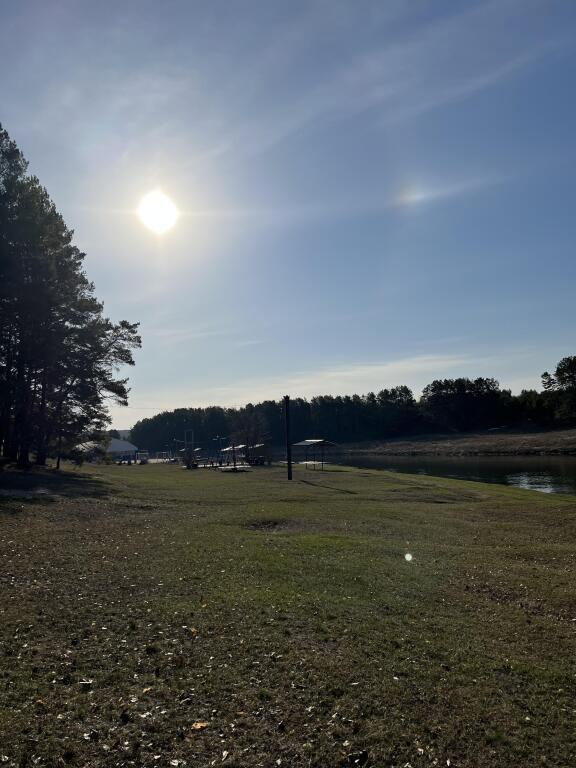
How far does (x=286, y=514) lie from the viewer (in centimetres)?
2183

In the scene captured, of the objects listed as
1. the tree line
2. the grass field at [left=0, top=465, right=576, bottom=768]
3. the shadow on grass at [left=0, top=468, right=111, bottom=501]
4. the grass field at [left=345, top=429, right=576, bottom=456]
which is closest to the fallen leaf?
the grass field at [left=0, top=465, right=576, bottom=768]

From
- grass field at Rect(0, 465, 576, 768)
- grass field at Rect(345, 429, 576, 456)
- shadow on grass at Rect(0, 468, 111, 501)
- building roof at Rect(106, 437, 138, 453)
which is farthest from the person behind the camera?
building roof at Rect(106, 437, 138, 453)

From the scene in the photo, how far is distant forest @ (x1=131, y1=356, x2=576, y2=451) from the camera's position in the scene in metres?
119

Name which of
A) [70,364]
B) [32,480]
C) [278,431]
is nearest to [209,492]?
[32,480]

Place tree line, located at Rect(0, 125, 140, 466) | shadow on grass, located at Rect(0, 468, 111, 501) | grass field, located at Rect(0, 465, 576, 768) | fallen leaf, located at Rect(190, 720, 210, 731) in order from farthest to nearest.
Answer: tree line, located at Rect(0, 125, 140, 466) < shadow on grass, located at Rect(0, 468, 111, 501) < fallen leaf, located at Rect(190, 720, 210, 731) < grass field, located at Rect(0, 465, 576, 768)

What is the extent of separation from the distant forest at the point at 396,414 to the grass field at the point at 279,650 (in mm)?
87185

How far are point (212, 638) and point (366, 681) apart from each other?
2.38 metres

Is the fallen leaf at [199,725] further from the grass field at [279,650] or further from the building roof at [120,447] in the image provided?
the building roof at [120,447]

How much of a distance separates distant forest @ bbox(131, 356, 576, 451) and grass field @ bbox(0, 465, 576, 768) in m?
87.2

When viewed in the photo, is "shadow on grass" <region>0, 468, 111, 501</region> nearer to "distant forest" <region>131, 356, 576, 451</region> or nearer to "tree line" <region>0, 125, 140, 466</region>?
"tree line" <region>0, 125, 140, 466</region>

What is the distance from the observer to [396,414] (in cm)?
14825

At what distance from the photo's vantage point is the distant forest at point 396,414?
11894 centimetres

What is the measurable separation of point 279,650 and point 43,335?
28809 millimetres

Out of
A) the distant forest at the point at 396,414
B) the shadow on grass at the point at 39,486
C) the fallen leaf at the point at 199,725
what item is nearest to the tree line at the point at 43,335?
the shadow on grass at the point at 39,486
